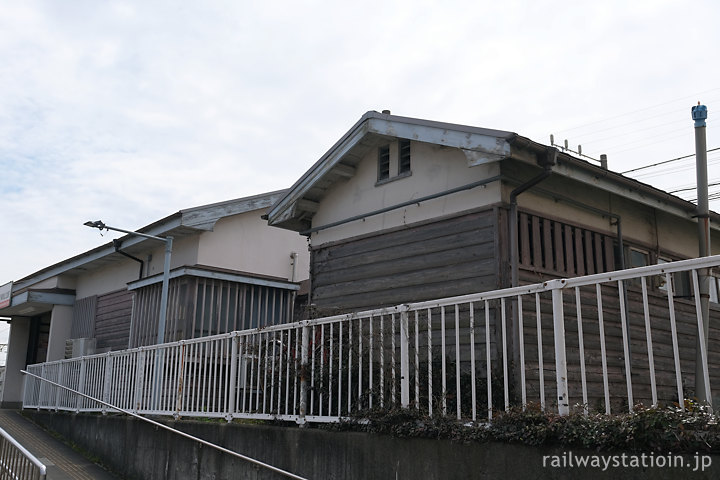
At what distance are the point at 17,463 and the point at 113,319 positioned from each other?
12.7 m

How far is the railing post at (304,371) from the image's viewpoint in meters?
6.78

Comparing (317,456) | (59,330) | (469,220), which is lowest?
(317,456)

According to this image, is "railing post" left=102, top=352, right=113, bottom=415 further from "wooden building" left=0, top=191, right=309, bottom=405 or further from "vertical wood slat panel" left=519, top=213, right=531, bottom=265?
"vertical wood slat panel" left=519, top=213, right=531, bottom=265

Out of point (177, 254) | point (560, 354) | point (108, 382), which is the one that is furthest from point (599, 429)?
point (177, 254)

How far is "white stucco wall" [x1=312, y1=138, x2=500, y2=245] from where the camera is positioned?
29.1 ft

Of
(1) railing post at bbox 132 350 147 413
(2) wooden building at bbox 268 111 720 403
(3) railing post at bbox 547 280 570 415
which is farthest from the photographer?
(1) railing post at bbox 132 350 147 413

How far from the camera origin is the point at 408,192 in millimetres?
9836

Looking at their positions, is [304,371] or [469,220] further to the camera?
[469,220]

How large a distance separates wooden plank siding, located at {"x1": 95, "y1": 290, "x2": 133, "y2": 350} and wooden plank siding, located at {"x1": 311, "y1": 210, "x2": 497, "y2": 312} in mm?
8752

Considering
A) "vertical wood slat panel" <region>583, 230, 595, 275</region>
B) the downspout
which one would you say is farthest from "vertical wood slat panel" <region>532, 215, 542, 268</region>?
the downspout

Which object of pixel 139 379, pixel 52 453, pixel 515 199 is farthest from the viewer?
pixel 52 453

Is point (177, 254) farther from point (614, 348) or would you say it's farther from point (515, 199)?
point (614, 348)

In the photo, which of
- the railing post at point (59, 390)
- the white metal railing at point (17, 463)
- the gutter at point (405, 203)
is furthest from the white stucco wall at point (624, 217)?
the railing post at point (59, 390)

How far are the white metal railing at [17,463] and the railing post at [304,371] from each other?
7.95 ft
